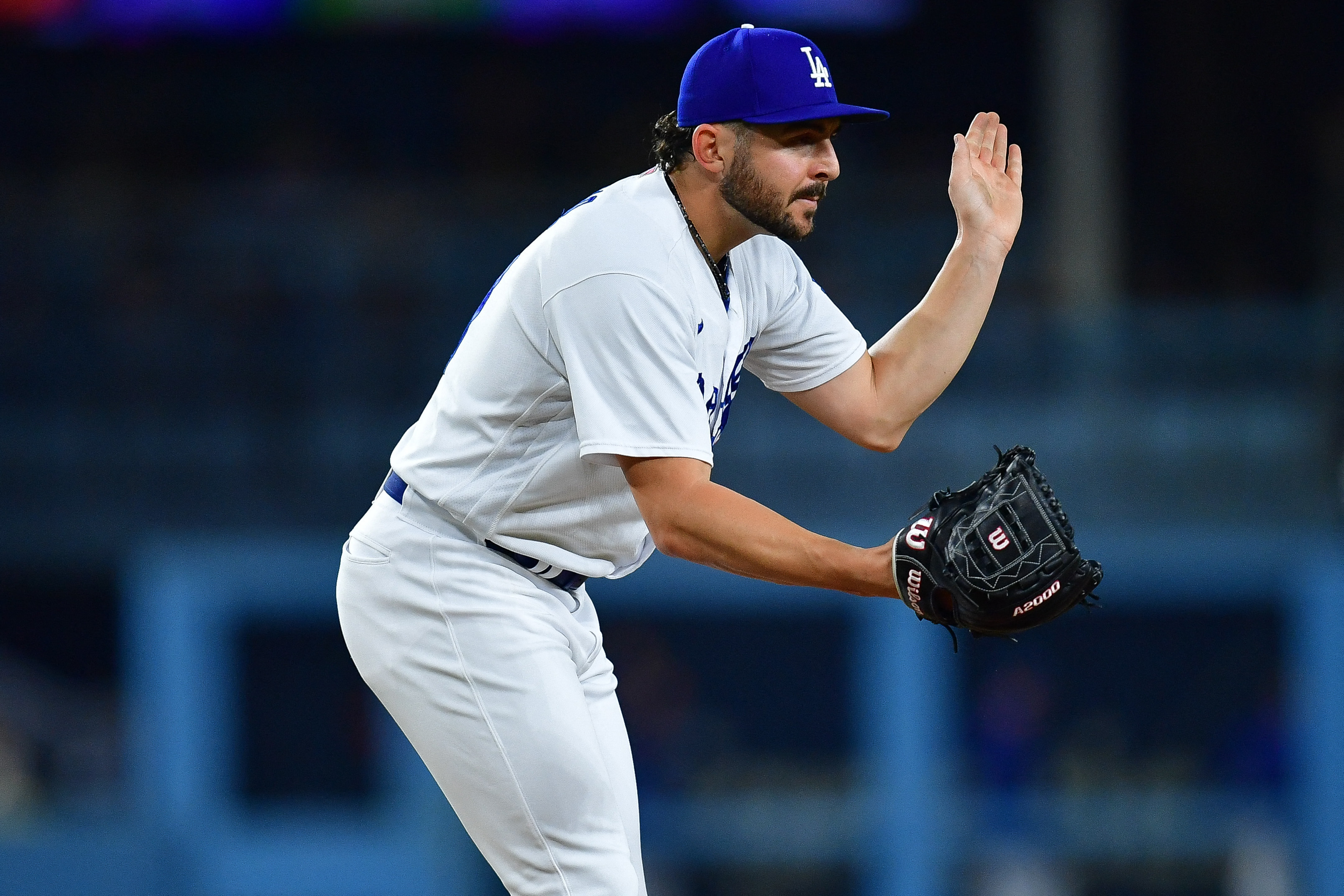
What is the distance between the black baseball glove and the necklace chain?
21.1 inches

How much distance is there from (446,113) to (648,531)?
10650 mm

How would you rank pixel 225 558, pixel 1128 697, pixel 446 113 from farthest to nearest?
pixel 446 113 < pixel 1128 697 < pixel 225 558

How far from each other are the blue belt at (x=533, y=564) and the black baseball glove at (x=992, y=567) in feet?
2.06

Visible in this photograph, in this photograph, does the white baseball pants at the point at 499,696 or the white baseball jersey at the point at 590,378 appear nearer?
the white baseball jersey at the point at 590,378

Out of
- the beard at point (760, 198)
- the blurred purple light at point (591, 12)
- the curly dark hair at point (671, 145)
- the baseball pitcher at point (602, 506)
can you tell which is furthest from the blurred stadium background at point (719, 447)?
the beard at point (760, 198)

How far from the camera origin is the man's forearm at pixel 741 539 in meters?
2.33

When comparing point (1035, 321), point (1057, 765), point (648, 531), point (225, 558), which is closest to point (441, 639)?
point (648, 531)

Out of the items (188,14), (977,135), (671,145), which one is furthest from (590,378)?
(188,14)

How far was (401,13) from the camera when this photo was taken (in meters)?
10.6

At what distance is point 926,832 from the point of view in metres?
8.38

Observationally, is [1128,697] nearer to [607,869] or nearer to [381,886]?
[381,886]

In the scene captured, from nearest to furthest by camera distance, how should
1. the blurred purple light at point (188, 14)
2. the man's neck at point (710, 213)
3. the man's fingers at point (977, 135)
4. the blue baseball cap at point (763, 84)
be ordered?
the blue baseball cap at point (763, 84)
the man's neck at point (710, 213)
the man's fingers at point (977, 135)
the blurred purple light at point (188, 14)

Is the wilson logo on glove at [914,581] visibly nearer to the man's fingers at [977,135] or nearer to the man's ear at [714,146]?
the man's ear at [714,146]

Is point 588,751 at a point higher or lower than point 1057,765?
higher
